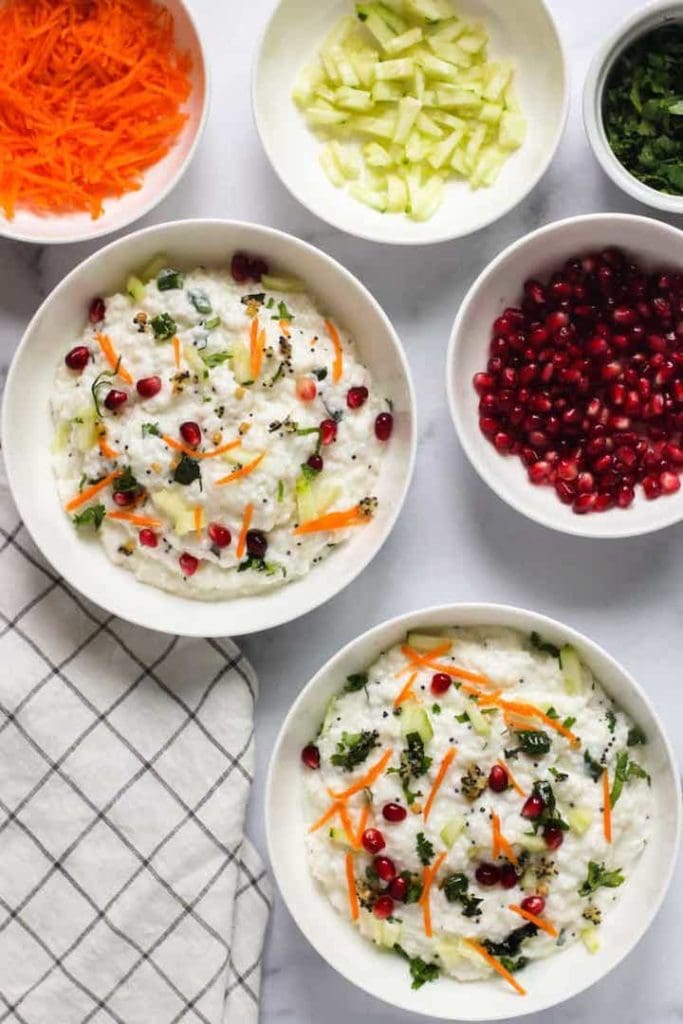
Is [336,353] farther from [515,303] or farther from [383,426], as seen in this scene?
[515,303]

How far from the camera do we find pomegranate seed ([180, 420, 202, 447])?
3107mm

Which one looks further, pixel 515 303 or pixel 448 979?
pixel 515 303

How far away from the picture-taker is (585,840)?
320 cm

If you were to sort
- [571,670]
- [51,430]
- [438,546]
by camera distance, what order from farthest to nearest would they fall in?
[438,546], [51,430], [571,670]

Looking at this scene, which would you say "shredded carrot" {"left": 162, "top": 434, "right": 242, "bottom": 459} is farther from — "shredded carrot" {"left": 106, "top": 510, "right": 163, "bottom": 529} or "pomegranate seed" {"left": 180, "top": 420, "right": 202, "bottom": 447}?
"shredded carrot" {"left": 106, "top": 510, "right": 163, "bottom": 529}

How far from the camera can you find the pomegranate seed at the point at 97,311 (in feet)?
10.7

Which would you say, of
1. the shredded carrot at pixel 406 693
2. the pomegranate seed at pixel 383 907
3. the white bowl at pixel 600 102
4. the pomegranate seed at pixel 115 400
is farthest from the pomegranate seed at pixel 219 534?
the white bowl at pixel 600 102

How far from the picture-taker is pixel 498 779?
124 inches

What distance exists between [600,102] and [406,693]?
1.63 metres

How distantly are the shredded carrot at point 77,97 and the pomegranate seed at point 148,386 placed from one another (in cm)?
51

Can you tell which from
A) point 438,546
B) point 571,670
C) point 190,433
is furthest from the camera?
point 438,546

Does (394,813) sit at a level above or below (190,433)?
below

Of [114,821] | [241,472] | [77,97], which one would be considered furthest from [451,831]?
[77,97]

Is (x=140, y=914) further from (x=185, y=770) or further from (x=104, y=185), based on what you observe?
(x=104, y=185)
